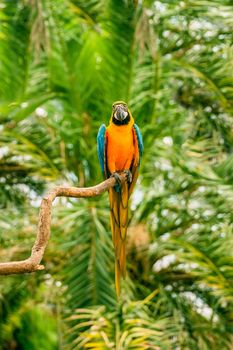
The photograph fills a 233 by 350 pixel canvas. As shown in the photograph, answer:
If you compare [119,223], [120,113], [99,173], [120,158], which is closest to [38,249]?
[119,223]

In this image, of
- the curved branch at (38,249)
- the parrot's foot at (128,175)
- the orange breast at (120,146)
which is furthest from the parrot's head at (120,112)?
the curved branch at (38,249)

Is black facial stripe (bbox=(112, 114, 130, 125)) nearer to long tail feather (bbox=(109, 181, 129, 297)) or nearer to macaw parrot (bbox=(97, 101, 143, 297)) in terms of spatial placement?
macaw parrot (bbox=(97, 101, 143, 297))

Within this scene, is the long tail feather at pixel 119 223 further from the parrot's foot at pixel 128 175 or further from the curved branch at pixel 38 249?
the curved branch at pixel 38 249

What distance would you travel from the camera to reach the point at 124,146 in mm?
4129

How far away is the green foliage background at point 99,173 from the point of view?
564cm

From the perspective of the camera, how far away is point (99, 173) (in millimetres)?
6160

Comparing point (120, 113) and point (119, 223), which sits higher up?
point (120, 113)

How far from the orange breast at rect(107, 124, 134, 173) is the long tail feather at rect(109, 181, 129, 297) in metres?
0.15

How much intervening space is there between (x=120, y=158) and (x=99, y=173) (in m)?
2.02

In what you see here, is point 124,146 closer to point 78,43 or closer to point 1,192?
point 78,43

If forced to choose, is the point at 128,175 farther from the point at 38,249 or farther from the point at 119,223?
the point at 38,249

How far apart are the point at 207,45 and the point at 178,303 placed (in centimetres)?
241

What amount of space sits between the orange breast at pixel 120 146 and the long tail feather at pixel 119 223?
0.15 meters

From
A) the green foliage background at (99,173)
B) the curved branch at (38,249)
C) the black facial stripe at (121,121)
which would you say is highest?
the curved branch at (38,249)
